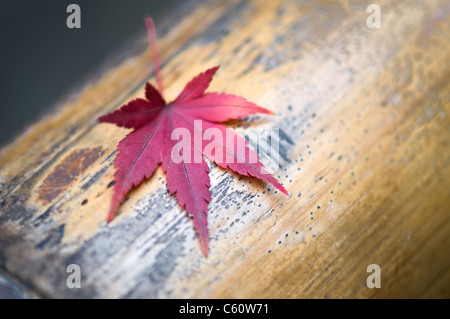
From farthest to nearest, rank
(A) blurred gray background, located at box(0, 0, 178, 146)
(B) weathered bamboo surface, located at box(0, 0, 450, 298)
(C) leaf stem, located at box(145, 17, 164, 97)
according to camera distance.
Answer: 1. (A) blurred gray background, located at box(0, 0, 178, 146)
2. (C) leaf stem, located at box(145, 17, 164, 97)
3. (B) weathered bamboo surface, located at box(0, 0, 450, 298)

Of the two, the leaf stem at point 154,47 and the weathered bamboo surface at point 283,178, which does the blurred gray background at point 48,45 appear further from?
the weathered bamboo surface at point 283,178

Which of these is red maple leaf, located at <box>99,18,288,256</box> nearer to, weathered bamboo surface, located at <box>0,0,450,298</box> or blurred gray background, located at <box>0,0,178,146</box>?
weathered bamboo surface, located at <box>0,0,450,298</box>

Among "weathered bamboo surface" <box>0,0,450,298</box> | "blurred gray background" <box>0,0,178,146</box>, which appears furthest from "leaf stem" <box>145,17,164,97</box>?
"blurred gray background" <box>0,0,178,146</box>

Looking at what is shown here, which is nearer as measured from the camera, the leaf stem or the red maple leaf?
the red maple leaf

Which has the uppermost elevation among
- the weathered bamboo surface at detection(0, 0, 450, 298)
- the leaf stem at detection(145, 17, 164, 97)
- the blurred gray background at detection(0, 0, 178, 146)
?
the blurred gray background at detection(0, 0, 178, 146)

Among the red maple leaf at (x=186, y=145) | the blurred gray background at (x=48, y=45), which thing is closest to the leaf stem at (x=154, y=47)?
the red maple leaf at (x=186, y=145)
